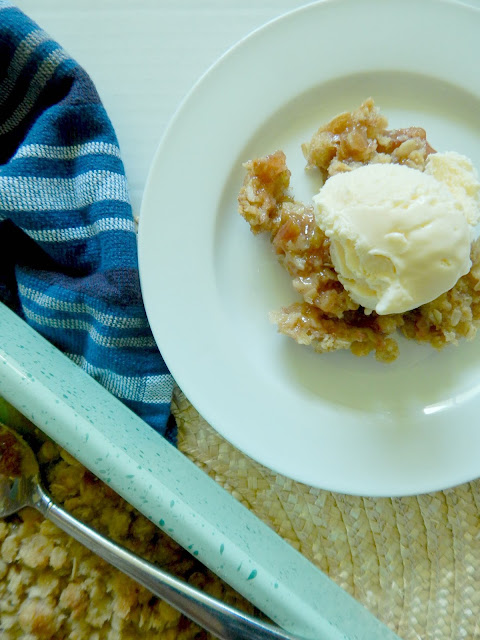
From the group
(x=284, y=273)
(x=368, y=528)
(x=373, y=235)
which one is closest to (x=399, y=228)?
(x=373, y=235)

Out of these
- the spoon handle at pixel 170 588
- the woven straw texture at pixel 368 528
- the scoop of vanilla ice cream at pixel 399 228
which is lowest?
the spoon handle at pixel 170 588

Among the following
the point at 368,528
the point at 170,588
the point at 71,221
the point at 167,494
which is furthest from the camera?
the point at 368,528

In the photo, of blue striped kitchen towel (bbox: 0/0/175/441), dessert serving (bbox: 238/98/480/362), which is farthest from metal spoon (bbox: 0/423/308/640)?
dessert serving (bbox: 238/98/480/362)

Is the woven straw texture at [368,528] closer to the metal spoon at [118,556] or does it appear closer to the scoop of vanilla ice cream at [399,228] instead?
the metal spoon at [118,556]

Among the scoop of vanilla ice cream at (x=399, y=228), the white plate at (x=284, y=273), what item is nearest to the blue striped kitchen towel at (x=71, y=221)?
the white plate at (x=284, y=273)

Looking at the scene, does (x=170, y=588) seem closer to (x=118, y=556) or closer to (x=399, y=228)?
(x=118, y=556)

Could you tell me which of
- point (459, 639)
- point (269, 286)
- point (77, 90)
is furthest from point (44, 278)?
point (459, 639)
